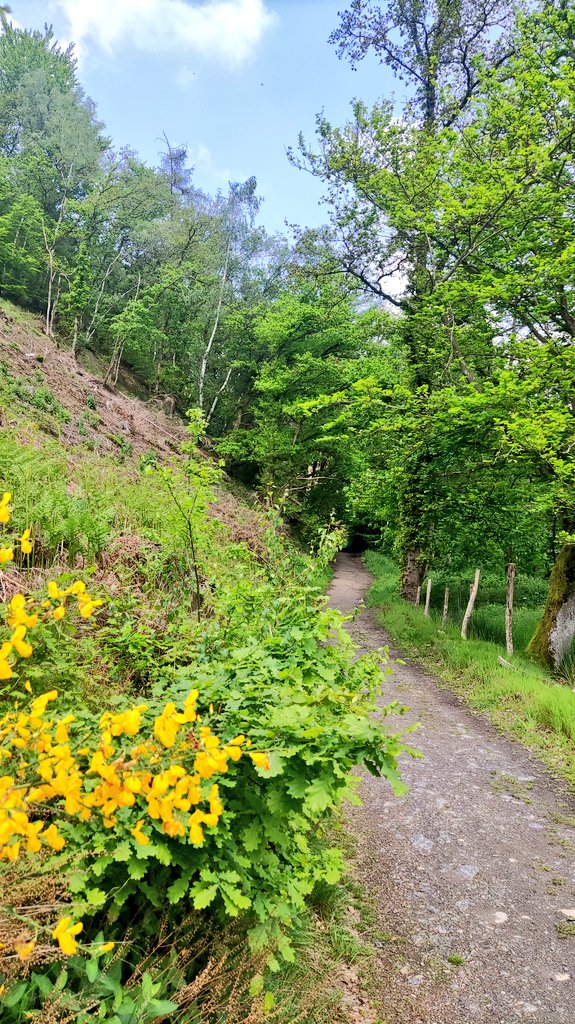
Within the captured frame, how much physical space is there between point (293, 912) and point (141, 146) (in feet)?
121

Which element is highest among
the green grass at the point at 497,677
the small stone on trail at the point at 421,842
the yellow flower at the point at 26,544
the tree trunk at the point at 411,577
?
the yellow flower at the point at 26,544

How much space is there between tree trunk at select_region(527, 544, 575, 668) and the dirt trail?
283cm

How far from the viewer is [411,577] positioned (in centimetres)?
1231

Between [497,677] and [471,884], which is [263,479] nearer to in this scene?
[497,677]

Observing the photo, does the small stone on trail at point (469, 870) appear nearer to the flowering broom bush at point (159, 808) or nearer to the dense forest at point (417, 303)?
the flowering broom bush at point (159, 808)

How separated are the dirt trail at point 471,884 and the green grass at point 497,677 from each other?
353 mm

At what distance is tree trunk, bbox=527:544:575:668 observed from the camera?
748 cm

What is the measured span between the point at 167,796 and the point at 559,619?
797cm

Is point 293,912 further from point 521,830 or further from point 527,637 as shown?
point 527,637

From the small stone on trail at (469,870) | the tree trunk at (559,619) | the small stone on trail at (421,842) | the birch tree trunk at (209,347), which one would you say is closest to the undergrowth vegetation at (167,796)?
the small stone on trail at (421,842)

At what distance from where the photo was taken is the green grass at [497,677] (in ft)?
17.1

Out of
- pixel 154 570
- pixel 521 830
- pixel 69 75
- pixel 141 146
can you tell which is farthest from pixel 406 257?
pixel 69 75

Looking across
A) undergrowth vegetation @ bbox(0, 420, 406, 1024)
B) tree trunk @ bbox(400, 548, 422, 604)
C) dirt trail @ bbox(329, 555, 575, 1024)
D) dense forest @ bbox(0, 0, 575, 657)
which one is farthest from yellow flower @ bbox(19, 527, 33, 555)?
tree trunk @ bbox(400, 548, 422, 604)

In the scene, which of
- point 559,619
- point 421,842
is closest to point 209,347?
point 559,619
